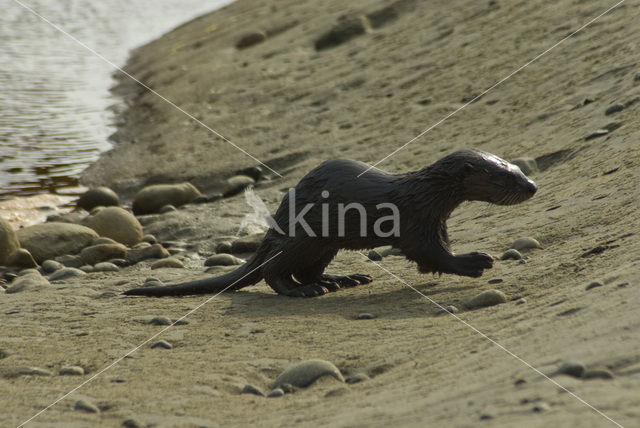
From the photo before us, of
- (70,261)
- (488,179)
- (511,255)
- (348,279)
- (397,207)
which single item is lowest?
(70,261)

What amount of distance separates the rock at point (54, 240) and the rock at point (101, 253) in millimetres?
301

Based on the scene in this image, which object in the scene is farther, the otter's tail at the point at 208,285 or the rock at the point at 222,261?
the rock at the point at 222,261

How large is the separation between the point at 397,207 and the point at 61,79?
11.8 meters

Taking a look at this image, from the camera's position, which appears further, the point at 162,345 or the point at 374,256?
the point at 374,256

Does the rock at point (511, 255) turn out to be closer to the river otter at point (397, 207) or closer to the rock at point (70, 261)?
the river otter at point (397, 207)

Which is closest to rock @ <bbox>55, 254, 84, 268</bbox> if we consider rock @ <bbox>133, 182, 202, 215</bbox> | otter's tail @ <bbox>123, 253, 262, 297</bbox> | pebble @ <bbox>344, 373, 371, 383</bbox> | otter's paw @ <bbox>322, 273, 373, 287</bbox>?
rock @ <bbox>133, 182, 202, 215</bbox>

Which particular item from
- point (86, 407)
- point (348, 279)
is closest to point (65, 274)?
point (348, 279)

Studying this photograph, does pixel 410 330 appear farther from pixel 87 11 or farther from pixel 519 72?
pixel 87 11

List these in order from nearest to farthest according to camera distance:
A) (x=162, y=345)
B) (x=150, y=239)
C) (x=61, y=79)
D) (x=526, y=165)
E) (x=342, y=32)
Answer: (x=162, y=345)
(x=526, y=165)
(x=150, y=239)
(x=342, y=32)
(x=61, y=79)

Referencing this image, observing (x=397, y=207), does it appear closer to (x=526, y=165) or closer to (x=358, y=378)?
(x=358, y=378)

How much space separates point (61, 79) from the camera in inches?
585

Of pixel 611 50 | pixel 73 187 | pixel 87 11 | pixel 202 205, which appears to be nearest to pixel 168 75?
pixel 73 187

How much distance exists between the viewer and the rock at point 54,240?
6883 mm

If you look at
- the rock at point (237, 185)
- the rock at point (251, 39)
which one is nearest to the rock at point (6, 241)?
Answer: the rock at point (237, 185)
